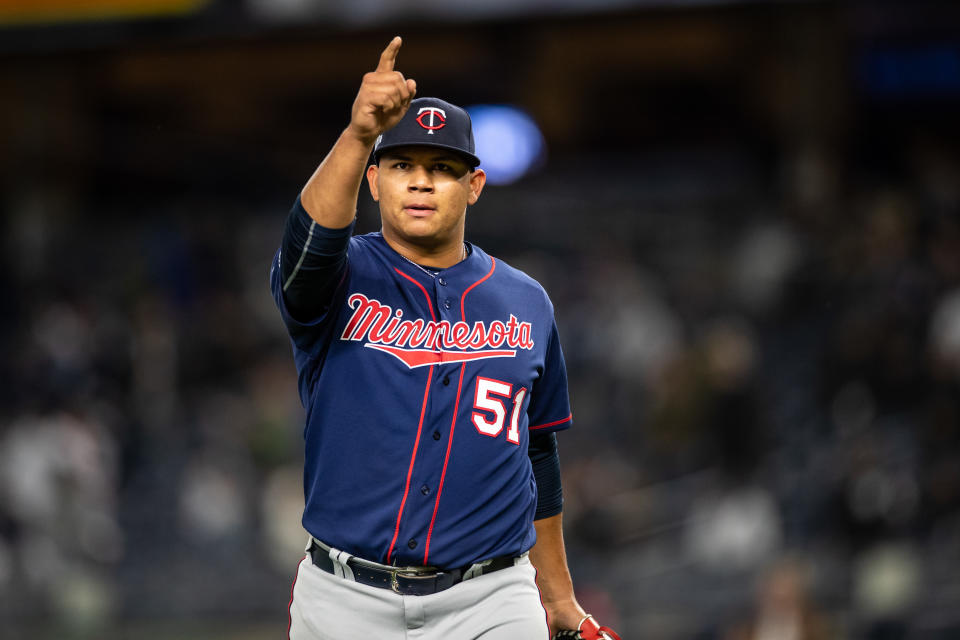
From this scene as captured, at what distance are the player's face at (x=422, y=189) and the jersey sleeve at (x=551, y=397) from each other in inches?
17.3

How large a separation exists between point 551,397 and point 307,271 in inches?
31.5

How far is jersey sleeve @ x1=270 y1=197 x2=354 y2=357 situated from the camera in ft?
7.96

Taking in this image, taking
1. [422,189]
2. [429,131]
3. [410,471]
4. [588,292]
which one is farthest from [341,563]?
[588,292]

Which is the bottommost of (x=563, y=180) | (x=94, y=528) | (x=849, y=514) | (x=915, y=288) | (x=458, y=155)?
(x=458, y=155)

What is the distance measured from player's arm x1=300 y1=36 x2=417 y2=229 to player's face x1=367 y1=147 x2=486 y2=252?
0.90ft

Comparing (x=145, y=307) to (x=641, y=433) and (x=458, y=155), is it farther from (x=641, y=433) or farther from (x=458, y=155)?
(x=458, y=155)

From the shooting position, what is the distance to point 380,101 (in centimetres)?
233

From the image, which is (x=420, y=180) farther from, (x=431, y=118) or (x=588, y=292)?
(x=588, y=292)

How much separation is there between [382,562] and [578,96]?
13.7 m

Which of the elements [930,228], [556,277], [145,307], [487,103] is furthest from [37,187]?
[930,228]

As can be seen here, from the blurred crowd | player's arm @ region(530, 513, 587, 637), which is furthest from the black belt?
the blurred crowd

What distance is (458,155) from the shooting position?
271 cm

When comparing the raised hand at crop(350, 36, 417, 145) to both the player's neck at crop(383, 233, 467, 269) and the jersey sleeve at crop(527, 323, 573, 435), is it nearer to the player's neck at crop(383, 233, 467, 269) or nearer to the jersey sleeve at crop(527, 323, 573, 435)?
the player's neck at crop(383, 233, 467, 269)

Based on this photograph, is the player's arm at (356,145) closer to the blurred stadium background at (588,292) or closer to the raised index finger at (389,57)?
the raised index finger at (389,57)
